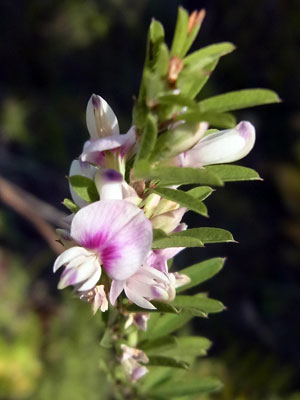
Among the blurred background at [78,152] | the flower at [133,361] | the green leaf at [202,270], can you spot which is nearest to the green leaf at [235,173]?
the green leaf at [202,270]

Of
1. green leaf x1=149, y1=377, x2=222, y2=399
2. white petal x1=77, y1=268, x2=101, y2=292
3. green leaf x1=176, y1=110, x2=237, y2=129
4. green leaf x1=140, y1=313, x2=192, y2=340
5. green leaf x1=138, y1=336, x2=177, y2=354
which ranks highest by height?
green leaf x1=176, y1=110, x2=237, y2=129

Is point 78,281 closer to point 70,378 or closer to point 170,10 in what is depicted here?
point 70,378

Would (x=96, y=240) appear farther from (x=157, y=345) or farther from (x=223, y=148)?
(x=157, y=345)

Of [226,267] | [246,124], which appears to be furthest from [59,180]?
[246,124]

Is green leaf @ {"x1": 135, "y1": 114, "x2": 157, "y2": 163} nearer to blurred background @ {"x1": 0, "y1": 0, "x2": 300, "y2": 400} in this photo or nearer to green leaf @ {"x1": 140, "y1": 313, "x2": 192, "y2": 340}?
green leaf @ {"x1": 140, "y1": 313, "x2": 192, "y2": 340}

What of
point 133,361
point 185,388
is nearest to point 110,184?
point 133,361

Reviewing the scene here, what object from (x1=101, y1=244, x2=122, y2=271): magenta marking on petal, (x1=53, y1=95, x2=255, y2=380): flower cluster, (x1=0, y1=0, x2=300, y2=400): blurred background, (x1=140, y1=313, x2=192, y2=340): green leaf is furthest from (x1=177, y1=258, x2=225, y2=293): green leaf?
(x1=0, y1=0, x2=300, y2=400): blurred background
